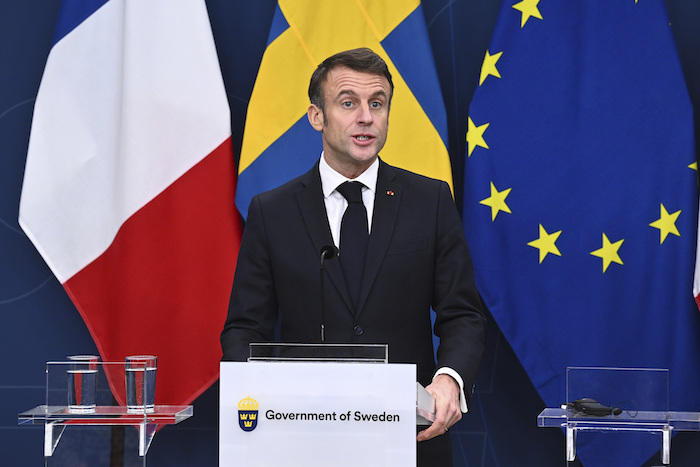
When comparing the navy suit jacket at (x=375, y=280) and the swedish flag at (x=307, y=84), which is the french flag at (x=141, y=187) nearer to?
the swedish flag at (x=307, y=84)

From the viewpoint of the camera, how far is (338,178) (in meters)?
2.30

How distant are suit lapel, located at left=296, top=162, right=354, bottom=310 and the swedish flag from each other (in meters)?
0.82

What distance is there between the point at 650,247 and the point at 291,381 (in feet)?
6.73

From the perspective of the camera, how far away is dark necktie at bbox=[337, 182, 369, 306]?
7.15 ft

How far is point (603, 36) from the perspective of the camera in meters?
3.12

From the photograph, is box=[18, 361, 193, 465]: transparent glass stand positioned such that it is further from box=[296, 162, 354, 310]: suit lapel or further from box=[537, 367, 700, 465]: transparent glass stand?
box=[537, 367, 700, 465]: transparent glass stand

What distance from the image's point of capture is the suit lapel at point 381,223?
2162mm

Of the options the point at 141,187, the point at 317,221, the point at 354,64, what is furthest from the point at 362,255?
the point at 141,187

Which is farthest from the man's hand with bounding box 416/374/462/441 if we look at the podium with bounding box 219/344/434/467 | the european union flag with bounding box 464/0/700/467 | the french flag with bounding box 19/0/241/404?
the french flag with bounding box 19/0/241/404

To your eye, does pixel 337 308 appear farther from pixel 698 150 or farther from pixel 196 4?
pixel 698 150

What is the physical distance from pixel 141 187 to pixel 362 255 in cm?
129

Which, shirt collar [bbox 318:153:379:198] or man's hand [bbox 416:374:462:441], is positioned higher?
shirt collar [bbox 318:153:379:198]

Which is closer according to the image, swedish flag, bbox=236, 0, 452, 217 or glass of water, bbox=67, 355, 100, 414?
glass of water, bbox=67, 355, 100, 414

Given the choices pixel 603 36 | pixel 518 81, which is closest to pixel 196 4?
pixel 518 81
